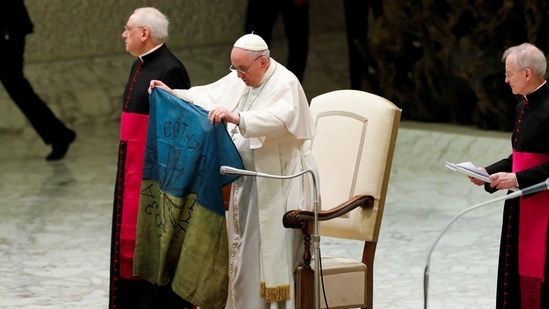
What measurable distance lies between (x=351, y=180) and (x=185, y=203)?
0.78m

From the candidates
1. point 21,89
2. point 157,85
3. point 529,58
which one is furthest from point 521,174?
point 21,89

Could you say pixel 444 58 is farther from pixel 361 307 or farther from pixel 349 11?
pixel 361 307

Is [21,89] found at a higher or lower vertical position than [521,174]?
higher

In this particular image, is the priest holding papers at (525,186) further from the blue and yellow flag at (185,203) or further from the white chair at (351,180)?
the blue and yellow flag at (185,203)

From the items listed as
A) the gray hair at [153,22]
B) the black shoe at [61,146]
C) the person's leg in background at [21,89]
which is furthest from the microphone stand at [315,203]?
the black shoe at [61,146]

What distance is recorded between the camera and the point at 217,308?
549cm

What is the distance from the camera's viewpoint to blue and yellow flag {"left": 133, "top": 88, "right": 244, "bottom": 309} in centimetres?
546

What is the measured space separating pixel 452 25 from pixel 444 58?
319 mm

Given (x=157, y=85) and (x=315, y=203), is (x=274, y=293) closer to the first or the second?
(x=315, y=203)

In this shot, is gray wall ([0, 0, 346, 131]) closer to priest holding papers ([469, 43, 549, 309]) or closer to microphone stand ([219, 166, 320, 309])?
microphone stand ([219, 166, 320, 309])

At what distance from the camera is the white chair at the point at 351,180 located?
5.63 metres

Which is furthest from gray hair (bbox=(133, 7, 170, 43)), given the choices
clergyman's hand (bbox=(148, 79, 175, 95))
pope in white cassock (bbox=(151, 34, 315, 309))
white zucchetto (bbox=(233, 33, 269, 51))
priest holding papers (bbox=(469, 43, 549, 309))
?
priest holding papers (bbox=(469, 43, 549, 309))

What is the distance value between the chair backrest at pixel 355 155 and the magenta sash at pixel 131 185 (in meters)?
0.83

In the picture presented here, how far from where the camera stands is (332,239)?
8359 millimetres
